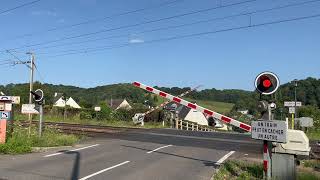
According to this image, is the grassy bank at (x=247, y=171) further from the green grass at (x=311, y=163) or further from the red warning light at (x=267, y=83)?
the red warning light at (x=267, y=83)

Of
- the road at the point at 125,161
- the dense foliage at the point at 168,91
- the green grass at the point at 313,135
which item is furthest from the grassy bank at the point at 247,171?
the dense foliage at the point at 168,91

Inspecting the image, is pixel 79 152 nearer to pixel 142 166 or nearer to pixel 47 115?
pixel 142 166

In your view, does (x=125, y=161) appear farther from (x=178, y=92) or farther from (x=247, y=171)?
(x=178, y=92)

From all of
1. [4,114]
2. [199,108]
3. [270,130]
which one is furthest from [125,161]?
[4,114]

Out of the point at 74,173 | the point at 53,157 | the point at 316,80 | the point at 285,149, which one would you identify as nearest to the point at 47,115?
the point at 316,80

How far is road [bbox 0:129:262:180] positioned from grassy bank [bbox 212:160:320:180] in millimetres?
416

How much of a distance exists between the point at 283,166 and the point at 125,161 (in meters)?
6.29

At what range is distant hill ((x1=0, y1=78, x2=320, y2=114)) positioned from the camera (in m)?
64.7

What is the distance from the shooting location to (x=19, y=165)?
46.0ft

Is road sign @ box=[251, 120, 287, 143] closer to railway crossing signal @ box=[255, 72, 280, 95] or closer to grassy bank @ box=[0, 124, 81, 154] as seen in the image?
railway crossing signal @ box=[255, 72, 280, 95]

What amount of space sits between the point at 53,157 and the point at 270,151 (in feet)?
27.9

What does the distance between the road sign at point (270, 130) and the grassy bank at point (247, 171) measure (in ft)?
5.16

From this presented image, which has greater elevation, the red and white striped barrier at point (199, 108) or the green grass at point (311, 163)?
the red and white striped barrier at point (199, 108)

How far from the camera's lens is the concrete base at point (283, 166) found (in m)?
10.4
